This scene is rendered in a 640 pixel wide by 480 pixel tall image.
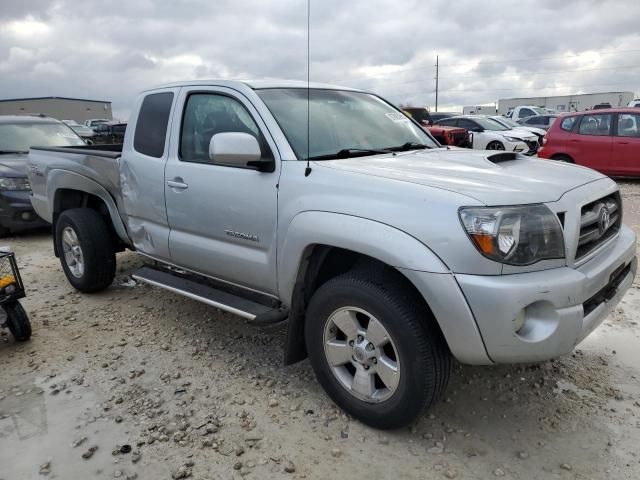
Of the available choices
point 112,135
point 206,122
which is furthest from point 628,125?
point 112,135

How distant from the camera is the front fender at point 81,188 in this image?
4.60 meters

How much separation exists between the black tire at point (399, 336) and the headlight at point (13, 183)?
6.19 m

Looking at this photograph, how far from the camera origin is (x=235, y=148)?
9.51ft

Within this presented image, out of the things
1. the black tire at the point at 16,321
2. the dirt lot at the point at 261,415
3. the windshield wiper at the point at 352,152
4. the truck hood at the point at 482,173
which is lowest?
the dirt lot at the point at 261,415

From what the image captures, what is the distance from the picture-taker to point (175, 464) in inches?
101

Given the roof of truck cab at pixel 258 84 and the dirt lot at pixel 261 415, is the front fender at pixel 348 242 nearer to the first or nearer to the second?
the dirt lot at pixel 261 415

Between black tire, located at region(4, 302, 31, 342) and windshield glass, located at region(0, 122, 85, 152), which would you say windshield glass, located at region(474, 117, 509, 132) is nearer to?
windshield glass, located at region(0, 122, 85, 152)

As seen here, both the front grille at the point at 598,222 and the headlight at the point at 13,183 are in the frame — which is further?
Result: the headlight at the point at 13,183

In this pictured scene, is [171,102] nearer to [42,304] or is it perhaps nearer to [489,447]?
[42,304]

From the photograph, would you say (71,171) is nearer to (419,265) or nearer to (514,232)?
(419,265)

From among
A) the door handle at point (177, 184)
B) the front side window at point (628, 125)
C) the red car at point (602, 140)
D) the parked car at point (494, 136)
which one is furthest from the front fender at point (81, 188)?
the parked car at point (494, 136)

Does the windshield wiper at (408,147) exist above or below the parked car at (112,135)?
below

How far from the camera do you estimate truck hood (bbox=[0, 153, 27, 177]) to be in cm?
728

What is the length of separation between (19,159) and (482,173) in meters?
7.24
